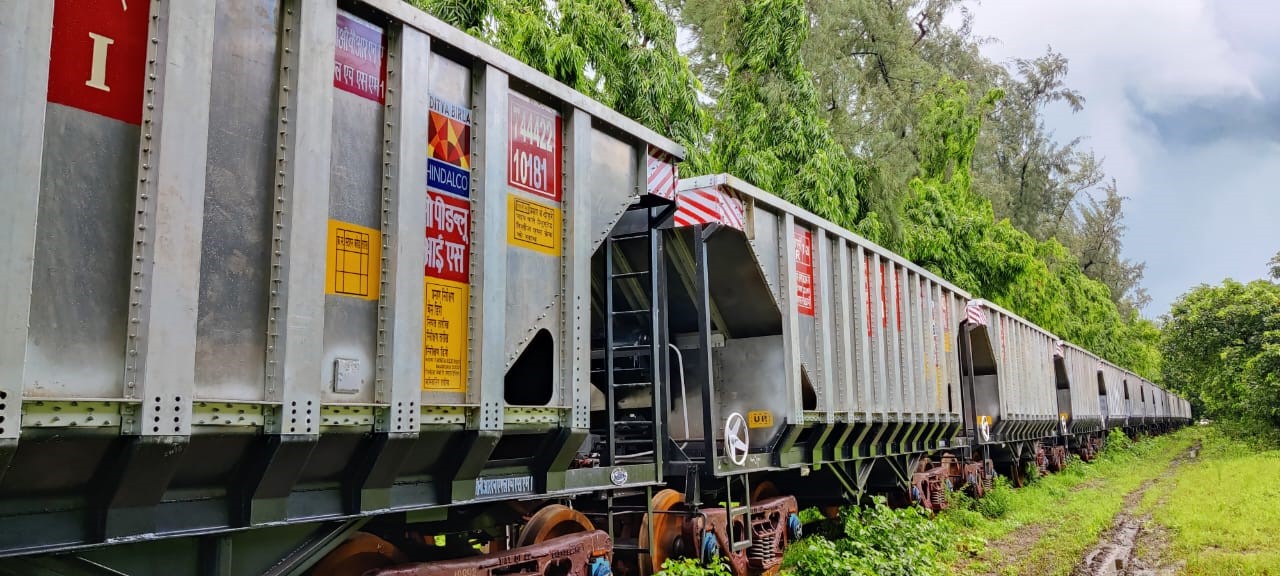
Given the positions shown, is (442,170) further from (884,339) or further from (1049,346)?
(1049,346)

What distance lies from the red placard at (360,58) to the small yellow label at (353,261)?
0.65 meters

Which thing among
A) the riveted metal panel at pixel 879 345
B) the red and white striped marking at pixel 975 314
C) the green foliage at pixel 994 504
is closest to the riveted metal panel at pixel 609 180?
the riveted metal panel at pixel 879 345

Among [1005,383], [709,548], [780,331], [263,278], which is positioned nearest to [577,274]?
[263,278]

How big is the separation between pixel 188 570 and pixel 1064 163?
53.6 metres

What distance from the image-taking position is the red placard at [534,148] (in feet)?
17.0

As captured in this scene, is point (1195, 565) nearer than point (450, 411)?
No

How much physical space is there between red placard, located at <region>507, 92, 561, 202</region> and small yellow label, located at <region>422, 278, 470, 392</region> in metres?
0.83

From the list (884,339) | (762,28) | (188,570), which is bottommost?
(188,570)

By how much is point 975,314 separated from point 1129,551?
491 cm

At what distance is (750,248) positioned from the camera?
7.96m

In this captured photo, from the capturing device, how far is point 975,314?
14977 millimetres

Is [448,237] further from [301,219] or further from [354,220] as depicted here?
[301,219]

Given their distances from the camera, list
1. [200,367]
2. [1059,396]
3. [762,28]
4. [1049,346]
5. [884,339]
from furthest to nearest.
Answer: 1. [1059,396]
2. [1049,346]
3. [762,28]
4. [884,339]
5. [200,367]

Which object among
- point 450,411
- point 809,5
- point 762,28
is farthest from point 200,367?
point 809,5
